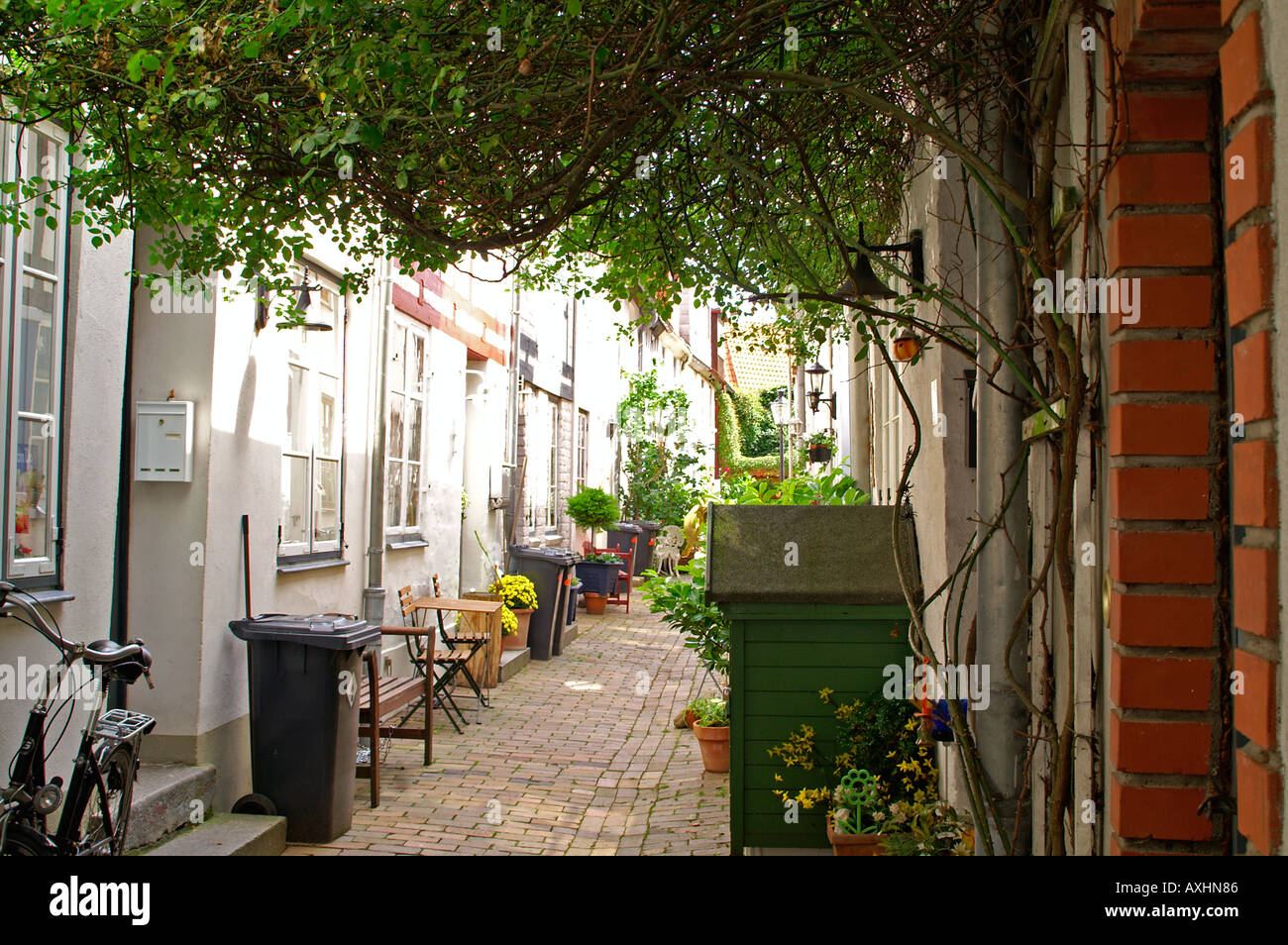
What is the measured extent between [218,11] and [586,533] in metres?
14.2

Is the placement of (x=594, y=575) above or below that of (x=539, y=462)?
below

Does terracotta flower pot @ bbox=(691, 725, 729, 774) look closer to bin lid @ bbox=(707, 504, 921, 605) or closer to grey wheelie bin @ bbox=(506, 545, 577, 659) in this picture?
bin lid @ bbox=(707, 504, 921, 605)

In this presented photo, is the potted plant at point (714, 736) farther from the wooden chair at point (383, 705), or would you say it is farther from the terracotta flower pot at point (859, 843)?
the terracotta flower pot at point (859, 843)

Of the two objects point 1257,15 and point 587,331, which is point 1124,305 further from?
point 587,331

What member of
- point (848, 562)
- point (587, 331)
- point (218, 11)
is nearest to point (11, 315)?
point (218, 11)

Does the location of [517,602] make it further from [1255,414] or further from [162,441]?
[1255,414]

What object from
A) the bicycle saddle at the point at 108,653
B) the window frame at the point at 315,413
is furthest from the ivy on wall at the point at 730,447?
the bicycle saddle at the point at 108,653

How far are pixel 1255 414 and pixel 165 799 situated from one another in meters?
5.06

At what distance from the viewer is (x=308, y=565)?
6.95 meters

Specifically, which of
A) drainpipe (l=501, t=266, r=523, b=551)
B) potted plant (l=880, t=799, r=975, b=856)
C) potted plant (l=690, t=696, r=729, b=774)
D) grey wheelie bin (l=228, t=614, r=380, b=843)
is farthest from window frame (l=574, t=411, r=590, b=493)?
potted plant (l=880, t=799, r=975, b=856)

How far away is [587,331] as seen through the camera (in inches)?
667

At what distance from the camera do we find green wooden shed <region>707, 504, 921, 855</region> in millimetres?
4699

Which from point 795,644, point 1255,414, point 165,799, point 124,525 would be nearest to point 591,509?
point 124,525

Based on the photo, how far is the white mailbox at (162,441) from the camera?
5383mm
